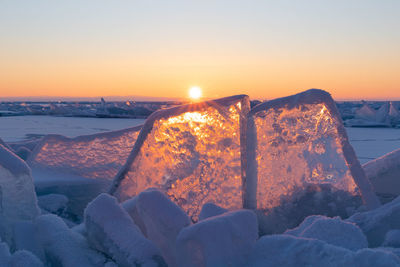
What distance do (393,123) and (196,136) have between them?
6.62 m

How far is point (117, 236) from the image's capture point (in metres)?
0.71

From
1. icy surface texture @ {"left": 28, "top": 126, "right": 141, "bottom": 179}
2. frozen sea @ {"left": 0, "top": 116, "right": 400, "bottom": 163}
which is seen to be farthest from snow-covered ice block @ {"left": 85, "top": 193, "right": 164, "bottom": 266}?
frozen sea @ {"left": 0, "top": 116, "right": 400, "bottom": 163}

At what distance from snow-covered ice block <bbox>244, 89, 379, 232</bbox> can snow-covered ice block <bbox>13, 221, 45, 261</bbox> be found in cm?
62

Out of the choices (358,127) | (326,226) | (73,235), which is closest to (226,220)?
(326,226)

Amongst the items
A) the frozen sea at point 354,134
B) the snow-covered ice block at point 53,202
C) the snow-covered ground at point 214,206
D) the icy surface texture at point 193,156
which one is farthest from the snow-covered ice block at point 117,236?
the frozen sea at point 354,134

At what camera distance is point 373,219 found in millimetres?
924

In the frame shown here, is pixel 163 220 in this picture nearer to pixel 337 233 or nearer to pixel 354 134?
pixel 337 233

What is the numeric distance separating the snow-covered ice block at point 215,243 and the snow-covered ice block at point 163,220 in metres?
0.06

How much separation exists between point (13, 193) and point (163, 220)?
0.50 m

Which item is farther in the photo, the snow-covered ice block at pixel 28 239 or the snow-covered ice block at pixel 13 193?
the snow-covered ice block at pixel 13 193

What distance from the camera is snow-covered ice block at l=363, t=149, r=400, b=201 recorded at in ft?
4.56

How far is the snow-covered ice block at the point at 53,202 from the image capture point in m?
1.40

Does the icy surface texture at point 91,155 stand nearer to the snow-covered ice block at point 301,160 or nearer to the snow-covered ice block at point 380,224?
the snow-covered ice block at point 301,160

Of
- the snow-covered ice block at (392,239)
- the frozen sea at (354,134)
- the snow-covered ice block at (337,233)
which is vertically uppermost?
the snow-covered ice block at (337,233)
